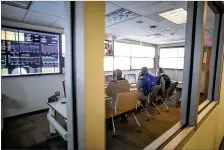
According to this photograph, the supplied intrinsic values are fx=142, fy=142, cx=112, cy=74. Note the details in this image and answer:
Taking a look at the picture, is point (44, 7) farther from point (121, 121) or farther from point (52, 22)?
point (121, 121)

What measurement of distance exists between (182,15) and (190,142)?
102 inches

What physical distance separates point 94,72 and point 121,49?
5.37 metres

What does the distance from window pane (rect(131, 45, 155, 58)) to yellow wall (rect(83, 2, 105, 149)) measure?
5.87 m

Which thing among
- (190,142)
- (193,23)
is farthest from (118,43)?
(190,142)

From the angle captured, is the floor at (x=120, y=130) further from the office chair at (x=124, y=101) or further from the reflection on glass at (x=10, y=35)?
the reflection on glass at (x=10, y=35)

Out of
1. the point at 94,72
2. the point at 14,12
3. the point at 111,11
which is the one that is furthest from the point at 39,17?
the point at 94,72

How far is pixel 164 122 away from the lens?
320 cm

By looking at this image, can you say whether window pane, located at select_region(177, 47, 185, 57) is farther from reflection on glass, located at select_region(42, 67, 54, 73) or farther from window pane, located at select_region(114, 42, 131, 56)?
reflection on glass, located at select_region(42, 67, 54, 73)

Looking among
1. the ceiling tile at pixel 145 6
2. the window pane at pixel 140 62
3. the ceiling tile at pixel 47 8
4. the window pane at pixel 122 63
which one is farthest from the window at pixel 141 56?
the ceiling tile at pixel 47 8

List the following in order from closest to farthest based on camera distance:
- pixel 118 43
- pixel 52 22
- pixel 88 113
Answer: pixel 88 113, pixel 52 22, pixel 118 43

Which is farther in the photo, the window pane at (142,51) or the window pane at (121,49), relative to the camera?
the window pane at (142,51)

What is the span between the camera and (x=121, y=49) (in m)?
5.87

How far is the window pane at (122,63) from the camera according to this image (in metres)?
5.74

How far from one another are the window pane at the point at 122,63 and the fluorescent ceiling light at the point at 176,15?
2.76m
